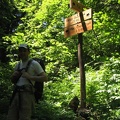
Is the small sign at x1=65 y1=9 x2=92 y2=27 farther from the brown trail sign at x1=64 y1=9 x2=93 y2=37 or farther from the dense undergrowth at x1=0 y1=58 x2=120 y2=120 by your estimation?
the dense undergrowth at x1=0 y1=58 x2=120 y2=120

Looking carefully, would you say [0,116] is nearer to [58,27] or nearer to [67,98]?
[67,98]

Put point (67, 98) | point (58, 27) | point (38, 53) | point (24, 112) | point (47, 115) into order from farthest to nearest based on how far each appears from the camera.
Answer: point (58, 27) < point (38, 53) < point (67, 98) < point (47, 115) < point (24, 112)

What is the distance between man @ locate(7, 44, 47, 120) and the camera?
13.8ft

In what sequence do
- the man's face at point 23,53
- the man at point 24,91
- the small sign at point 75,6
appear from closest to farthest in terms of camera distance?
the man at point 24,91 < the man's face at point 23,53 < the small sign at point 75,6

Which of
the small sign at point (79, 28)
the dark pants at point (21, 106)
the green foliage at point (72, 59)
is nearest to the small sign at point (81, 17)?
the small sign at point (79, 28)

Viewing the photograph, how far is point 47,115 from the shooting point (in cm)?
649

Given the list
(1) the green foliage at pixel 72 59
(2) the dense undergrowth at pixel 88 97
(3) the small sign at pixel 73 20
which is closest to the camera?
(2) the dense undergrowth at pixel 88 97

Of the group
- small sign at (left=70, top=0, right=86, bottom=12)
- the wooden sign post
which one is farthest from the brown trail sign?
small sign at (left=70, top=0, right=86, bottom=12)

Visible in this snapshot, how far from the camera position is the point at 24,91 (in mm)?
4238

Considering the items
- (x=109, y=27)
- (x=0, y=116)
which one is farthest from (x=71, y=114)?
(x=109, y=27)

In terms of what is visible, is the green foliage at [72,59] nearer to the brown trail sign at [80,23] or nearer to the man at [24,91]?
the brown trail sign at [80,23]

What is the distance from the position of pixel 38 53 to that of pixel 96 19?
3.19m

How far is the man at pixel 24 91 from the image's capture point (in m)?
4.20

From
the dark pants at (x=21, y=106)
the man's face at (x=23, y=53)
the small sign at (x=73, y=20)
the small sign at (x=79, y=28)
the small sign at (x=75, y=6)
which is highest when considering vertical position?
the small sign at (x=75, y=6)
